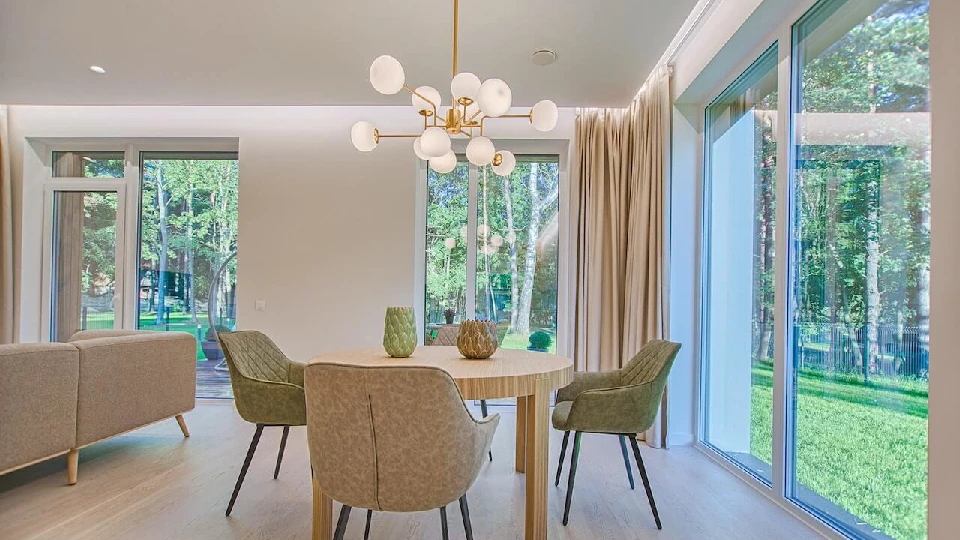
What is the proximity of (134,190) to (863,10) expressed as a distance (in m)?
5.43

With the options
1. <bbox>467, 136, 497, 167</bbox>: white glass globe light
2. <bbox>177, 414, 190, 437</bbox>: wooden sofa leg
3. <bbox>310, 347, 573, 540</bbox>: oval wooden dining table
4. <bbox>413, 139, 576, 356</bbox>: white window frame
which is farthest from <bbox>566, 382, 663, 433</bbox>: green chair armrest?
<bbox>177, 414, 190, 437</bbox>: wooden sofa leg

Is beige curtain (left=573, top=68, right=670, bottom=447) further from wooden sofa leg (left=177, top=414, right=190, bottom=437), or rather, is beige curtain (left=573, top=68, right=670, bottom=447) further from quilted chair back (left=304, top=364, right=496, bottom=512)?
wooden sofa leg (left=177, top=414, right=190, bottom=437)

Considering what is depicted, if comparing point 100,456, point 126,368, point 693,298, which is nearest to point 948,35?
point 693,298

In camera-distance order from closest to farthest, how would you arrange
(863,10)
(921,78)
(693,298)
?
(921,78) → (863,10) → (693,298)

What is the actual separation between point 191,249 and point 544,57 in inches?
143

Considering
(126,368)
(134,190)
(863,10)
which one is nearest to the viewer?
(863,10)

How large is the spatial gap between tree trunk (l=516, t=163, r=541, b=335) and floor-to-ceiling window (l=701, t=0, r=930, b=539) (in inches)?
69.5

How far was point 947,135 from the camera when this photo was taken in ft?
4.64

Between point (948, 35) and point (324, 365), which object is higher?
point (948, 35)

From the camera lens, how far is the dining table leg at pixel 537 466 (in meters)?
1.94

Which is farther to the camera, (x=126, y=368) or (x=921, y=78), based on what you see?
(x=126, y=368)

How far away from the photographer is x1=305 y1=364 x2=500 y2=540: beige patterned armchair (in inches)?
54.9

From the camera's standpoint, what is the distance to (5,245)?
4.58 meters

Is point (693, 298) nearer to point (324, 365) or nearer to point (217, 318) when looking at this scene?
point (324, 365)
